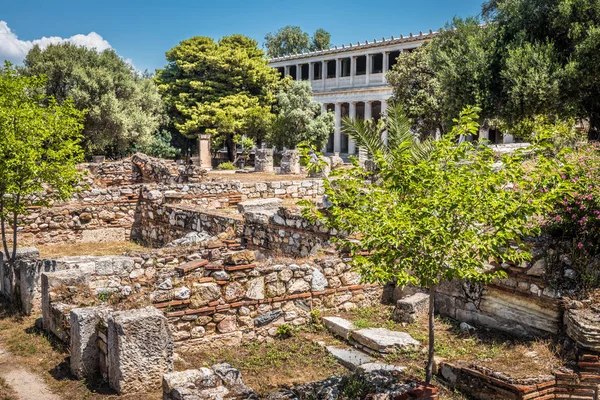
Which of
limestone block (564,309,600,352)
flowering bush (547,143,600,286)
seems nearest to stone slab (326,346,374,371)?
limestone block (564,309,600,352)

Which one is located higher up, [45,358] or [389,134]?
[389,134]

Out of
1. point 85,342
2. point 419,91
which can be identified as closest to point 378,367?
point 85,342

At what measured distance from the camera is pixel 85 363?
6340 millimetres

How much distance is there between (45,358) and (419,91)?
28.0 meters

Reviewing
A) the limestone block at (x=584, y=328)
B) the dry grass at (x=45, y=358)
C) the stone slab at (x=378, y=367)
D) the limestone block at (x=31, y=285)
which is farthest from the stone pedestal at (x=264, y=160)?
the limestone block at (x=584, y=328)

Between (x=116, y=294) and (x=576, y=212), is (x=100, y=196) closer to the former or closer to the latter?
(x=116, y=294)

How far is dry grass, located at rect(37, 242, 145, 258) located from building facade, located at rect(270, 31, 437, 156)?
33301 millimetres

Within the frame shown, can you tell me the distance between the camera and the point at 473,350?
7367 mm

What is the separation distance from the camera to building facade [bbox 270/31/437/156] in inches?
1907

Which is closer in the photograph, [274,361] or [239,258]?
[274,361]

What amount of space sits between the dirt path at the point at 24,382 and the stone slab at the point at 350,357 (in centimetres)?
336

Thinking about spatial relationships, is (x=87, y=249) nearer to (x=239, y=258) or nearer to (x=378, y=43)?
(x=239, y=258)

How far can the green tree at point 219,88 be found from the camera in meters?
39.1

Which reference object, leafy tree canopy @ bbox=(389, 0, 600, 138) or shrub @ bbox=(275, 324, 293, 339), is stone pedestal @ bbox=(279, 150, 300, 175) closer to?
leafy tree canopy @ bbox=(389, 0, 600, 138)
